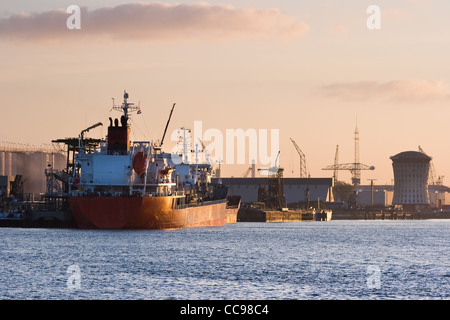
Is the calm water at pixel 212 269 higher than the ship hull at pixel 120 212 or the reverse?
the reverse

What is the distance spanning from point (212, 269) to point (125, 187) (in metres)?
53.0

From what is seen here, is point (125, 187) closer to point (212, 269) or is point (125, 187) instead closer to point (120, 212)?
point (120, 212)

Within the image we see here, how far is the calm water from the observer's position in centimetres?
5650

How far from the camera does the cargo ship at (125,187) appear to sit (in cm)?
11694

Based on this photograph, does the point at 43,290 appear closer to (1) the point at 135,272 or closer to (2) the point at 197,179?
(1) the point at 135,272

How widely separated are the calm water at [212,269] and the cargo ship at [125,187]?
12863 mm

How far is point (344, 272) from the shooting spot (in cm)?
6888

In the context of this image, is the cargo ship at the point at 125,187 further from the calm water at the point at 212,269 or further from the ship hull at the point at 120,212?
the calm water at the point at 212,269

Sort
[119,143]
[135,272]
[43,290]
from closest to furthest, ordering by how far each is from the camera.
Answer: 1. [43,290]
2. [135,272]
3. [119,143]

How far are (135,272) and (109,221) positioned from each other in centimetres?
5023

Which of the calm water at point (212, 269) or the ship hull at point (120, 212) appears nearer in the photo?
the calm water at point (212, 269)

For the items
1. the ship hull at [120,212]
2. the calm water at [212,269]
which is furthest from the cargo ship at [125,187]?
the calm water at [212,269]

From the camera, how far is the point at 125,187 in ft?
397
